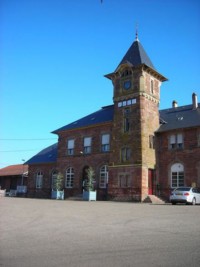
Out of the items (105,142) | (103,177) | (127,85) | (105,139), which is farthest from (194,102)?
(103,177)

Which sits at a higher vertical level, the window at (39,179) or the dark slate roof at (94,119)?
the dark slate roof at (94,119)

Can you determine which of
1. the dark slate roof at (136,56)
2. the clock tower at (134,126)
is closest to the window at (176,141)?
the clock tower at (134,126)

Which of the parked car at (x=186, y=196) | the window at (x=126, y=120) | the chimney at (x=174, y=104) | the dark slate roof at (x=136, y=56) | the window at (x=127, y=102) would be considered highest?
the dark slate roof at (x=136, y=56)

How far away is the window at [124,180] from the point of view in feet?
104

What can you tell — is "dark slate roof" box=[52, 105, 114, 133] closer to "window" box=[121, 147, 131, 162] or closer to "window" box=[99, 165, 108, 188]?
"window" box=[121, 147, 131, 162]

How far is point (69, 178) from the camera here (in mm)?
38406

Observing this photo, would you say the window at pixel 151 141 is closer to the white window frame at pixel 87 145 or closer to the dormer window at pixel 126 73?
the dormer window at pixel 126 73

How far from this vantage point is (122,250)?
673 cm

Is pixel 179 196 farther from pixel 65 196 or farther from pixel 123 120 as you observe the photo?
pixel 65 196

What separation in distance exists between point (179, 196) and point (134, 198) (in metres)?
7.58

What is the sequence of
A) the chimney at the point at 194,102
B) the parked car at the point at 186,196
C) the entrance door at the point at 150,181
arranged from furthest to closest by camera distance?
the chimney at the point at 194,102, the entrance door at the point at 150,181, the parked car at the point at 186,196

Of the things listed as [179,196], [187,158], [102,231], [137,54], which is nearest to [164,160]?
[187,158]

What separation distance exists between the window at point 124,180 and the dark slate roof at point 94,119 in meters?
6.87

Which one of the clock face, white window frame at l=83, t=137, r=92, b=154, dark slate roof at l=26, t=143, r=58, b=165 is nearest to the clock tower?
the clock face
